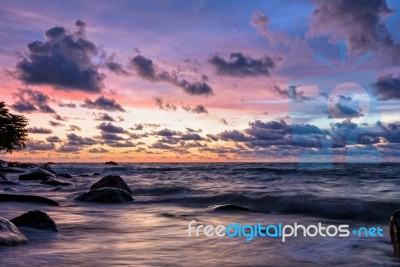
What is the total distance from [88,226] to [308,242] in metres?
3.78

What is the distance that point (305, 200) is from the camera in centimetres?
1179

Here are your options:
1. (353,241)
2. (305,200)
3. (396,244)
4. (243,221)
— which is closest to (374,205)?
(305,200)

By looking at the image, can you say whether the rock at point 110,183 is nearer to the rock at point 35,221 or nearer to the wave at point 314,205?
the wave at point 314,205

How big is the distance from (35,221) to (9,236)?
1.28 metres

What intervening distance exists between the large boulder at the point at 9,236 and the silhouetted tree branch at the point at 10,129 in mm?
37427

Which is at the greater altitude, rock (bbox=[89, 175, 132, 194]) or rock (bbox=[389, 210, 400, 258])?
rock (bbox=[89, 175, 132, 194])

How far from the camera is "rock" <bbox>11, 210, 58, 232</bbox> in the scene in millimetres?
6238

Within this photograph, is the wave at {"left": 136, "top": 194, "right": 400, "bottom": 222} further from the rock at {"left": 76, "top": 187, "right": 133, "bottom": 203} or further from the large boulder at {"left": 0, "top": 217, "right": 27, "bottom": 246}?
the large boulder at {"left": 0, "top": 217, "right": 27, "bottom": 246}

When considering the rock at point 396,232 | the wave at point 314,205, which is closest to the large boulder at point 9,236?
the rock at point 396,232

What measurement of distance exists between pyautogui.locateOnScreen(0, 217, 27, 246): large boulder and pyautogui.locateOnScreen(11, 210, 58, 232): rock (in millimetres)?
927

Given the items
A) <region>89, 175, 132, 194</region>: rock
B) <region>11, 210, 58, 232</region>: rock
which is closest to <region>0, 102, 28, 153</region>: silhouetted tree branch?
<region>89, 175, 132, 194</region>: rock

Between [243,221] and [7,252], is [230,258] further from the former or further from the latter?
[243,221]

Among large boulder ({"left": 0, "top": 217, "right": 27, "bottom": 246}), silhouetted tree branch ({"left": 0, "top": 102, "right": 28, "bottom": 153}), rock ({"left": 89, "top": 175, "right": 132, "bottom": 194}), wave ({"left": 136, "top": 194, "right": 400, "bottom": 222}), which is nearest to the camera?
large boulder ({"left": 0, "top": 217, "right": 27, "bottom": 246})

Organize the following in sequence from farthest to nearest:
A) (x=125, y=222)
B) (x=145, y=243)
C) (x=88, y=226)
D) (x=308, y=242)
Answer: (x=125, y=222) < (x=88, y=226) < (x=308, y=242) < (x=145, y=243)
